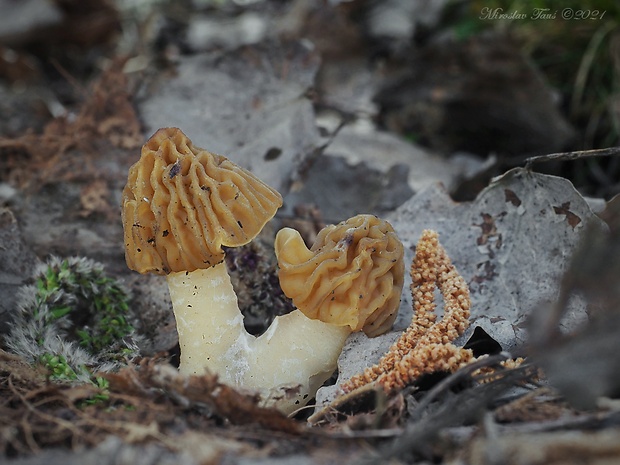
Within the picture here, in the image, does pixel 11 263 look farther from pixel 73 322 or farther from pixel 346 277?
pixel 346 277

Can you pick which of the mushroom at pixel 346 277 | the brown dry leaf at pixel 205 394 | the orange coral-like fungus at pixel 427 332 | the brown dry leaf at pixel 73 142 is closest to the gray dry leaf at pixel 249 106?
the brown dry leaf at pixel 73 142

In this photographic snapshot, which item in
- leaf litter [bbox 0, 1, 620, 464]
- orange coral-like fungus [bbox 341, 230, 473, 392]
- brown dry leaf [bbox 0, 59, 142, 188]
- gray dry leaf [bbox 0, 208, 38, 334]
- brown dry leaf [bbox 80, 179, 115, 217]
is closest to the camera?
leaf litter [bbox 0, 1, 620, 464]

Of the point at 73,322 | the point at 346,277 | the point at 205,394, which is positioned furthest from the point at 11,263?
the point at 346,277

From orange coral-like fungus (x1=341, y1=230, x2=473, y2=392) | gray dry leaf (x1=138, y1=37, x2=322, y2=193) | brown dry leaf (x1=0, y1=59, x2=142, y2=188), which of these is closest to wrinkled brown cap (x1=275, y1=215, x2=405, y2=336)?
orange coral-like fungus (x1=341, y1=230, x2=473, y2=392)

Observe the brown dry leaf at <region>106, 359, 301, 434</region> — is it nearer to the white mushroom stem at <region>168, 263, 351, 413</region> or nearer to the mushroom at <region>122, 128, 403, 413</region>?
the mushroom at <region>122, 128, 403, 413</region>

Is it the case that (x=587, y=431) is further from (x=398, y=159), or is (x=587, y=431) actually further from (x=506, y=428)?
(x=398, y=159)

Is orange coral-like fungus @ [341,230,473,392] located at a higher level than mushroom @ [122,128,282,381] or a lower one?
lower

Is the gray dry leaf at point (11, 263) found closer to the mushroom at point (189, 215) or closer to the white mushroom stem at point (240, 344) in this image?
the mushroom at point (189, 215)
